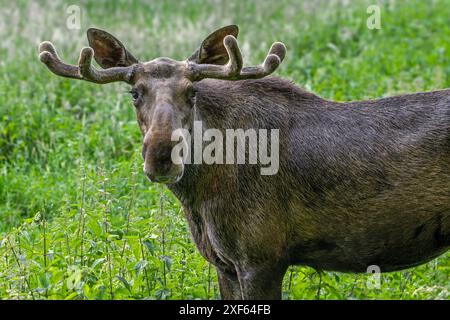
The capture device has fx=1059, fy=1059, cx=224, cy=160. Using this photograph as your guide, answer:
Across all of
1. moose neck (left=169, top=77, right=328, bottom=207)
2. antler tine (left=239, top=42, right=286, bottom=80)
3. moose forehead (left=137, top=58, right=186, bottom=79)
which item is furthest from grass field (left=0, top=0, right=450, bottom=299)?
antler tine (left=239, top=42, right=286, bottom=80)

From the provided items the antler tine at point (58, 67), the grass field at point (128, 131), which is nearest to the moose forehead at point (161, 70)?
the antler tine at point (58, 67)

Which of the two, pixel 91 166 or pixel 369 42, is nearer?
pixel 91 166

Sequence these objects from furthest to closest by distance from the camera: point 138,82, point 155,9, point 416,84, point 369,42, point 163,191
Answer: point 155,9 → point 369,42 → point 416,84 → point 163,191 → point 138,82

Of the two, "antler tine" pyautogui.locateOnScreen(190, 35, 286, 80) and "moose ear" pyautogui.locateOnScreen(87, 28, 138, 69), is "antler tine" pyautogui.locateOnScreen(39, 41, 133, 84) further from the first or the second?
"antler tine" pyautogui.locateOnScreen(190, 35, 286, 80)

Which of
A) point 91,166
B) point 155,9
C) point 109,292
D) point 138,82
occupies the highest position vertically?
point 155,9

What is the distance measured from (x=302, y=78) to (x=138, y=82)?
20.2 ft

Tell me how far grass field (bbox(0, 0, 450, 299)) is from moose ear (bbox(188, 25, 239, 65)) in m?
1.33

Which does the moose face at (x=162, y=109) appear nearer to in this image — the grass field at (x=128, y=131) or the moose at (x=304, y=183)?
the moose at (x=304, y=183)

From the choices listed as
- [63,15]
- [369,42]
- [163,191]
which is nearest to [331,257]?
[163,191]

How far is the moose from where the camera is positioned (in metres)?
7.20

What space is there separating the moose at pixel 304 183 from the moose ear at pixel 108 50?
0.07 feet

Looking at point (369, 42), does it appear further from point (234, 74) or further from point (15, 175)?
point (234, 74)

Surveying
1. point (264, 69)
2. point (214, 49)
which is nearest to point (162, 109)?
point (264, 69)

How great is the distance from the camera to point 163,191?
8875 mm
